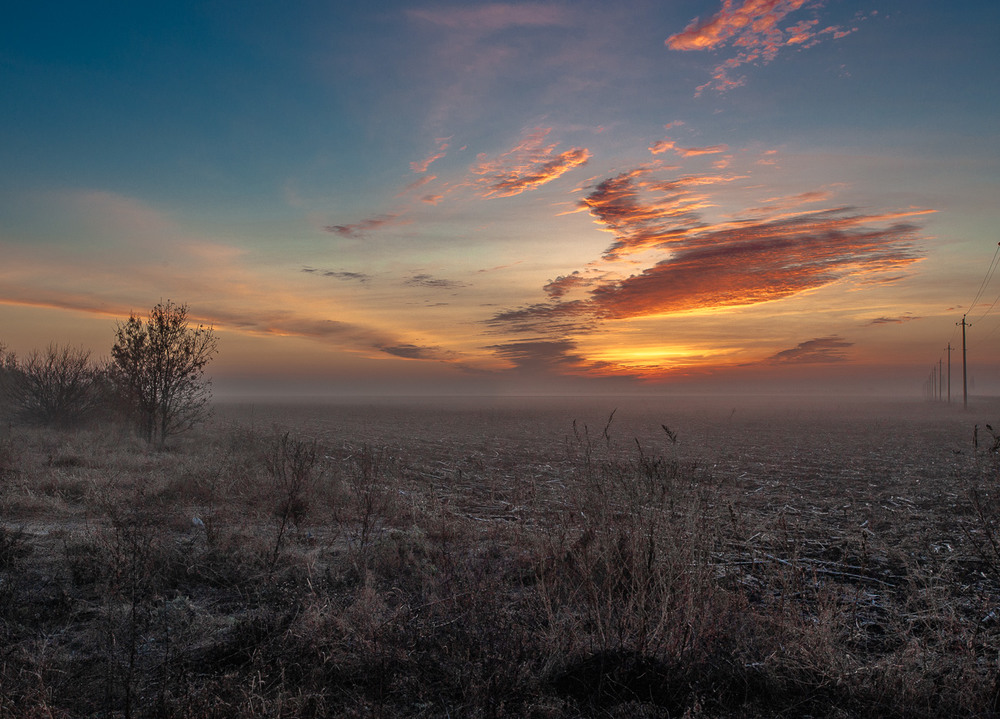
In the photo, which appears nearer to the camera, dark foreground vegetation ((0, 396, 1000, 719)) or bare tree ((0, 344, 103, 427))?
dark foreground vegetation ((0, 396, 1000, 719))

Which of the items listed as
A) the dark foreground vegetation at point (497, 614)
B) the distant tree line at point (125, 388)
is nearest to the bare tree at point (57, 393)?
the distant tree line at point (125, 388)

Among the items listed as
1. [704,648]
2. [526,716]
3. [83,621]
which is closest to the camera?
[526,716]

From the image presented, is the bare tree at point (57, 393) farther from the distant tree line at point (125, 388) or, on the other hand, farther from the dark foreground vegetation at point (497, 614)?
the dark foreground vegetation at point (497, 614)

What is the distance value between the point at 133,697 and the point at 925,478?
61.3 feet

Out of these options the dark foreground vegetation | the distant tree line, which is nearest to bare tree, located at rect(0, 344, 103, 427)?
the distant tree line

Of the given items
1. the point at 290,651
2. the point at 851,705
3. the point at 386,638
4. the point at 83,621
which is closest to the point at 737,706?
the point at 851,705

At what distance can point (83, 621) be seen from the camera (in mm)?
5062

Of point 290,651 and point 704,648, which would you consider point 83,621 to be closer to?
point 290,651

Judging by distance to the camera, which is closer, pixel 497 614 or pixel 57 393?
pixel 497 614

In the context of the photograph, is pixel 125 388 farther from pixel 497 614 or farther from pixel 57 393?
pixel 497 614

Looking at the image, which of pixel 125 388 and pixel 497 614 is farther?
pixel 125 388

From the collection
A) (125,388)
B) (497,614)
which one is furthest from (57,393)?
(497,614)

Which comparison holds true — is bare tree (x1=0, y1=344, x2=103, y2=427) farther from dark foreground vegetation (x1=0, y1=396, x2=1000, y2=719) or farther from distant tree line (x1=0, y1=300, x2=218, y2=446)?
dark foreground vegetation (x1=0, y1=396, x2=1000, y2=719)

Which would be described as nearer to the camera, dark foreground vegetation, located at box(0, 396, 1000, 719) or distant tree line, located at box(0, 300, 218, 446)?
dark foreground vegetation, located at box(0, 396, 1000, 719)
